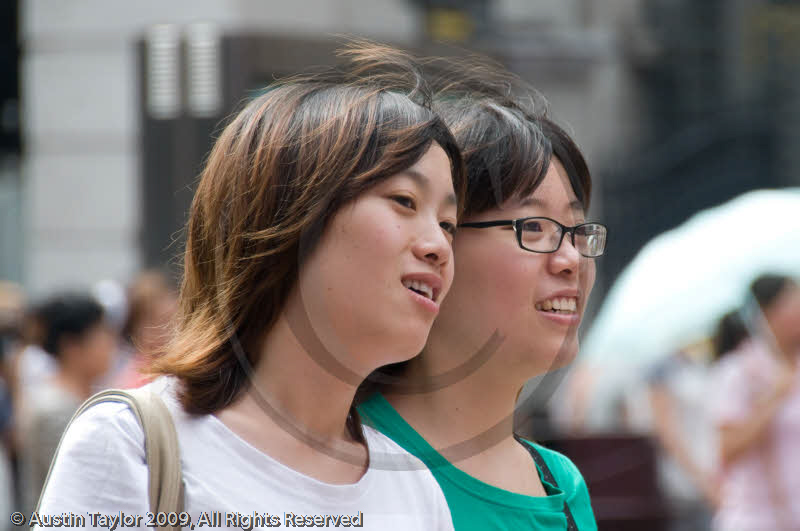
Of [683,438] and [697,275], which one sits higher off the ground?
[697,275]

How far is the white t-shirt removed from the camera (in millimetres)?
1385

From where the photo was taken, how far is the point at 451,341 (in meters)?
1.95

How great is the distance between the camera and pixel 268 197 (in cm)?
156

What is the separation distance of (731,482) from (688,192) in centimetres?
733

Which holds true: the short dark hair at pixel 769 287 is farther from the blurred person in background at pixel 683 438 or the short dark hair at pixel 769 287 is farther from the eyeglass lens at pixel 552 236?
the eyeglass lens at pixel 552 236

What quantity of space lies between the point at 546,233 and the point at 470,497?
0.51 m

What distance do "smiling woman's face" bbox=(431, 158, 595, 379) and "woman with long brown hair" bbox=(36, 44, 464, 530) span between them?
0.23 metres

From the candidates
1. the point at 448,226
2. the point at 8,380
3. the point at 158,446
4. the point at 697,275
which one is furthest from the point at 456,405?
the point at 8,380

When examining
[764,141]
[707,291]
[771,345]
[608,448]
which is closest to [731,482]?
[771,345]

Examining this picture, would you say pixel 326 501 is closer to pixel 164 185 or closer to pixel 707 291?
pixel 164 185

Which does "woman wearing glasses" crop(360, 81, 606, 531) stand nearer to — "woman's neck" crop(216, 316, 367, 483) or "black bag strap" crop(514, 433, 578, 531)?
"black bag strap" crop(514, 433, 578, 531)

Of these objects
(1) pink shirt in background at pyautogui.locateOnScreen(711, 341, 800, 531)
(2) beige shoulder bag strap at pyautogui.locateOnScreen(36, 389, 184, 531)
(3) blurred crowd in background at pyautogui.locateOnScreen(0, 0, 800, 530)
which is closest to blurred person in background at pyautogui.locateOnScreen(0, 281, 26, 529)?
(3) blurred crowd in background at pyautogui.locateOnScreen(0, 0, 800, 530)

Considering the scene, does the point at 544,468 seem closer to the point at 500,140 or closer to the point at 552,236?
the point at 552,236

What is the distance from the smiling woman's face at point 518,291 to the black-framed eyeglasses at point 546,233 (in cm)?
1
